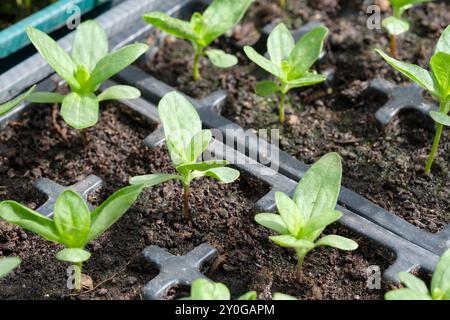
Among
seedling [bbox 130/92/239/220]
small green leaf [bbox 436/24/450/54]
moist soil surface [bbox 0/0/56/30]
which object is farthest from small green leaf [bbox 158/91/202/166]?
moist soil surface [bbox 0/0/56/30]

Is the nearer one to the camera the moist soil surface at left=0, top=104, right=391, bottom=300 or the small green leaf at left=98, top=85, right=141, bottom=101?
the moist soil surface at left=0, top=104, right=391, bottom=300

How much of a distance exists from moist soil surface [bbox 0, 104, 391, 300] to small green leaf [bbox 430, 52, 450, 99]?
297 mm

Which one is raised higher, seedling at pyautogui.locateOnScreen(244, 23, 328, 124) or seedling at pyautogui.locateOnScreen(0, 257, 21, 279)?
seedling at pyautogui.locateOnScreen(244, 23, 328, 124)

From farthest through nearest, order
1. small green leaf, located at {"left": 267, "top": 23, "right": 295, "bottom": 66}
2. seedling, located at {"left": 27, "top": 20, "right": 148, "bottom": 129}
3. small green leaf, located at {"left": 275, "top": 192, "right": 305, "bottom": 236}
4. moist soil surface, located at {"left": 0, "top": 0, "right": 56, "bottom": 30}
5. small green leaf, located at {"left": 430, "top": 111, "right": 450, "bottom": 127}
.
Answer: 1. moist soil surface, located at {"left": 0, "top": 0, "right": 56, "bottom": 30}
2. small green leaf, located at {"left": 267, "top": 23, "right": 295, "bottom": 66}
3. seedling, located at {"left": 27, "top": 20, "right": 148, "bottom": 129}
4. small green leaf, located at {"left": 430, "top": 111, "right": 450, "bottom": 127}
5. small green leaf, located at {"left": 275, "top": 192, "right": 305, "bottom": 236}

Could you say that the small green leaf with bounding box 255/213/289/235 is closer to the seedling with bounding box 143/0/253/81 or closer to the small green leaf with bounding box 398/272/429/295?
the small green leaf with bounding box 398/272/429/295

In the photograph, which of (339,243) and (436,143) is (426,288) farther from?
(436,143)

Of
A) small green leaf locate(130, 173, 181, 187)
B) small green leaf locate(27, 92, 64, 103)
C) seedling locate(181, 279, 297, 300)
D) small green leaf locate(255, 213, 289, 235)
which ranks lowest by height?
seedling locate(181, 279, 297, 300)

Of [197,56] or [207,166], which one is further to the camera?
[197,56]

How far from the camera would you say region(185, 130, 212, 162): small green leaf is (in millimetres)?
1397

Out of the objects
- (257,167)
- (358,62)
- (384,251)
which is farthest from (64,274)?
(358,62)

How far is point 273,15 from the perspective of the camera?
1960mm

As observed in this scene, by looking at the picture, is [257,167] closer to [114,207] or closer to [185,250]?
[185,250]

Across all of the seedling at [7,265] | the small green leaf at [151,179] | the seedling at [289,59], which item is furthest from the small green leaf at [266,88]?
the seedling at [7,265]
